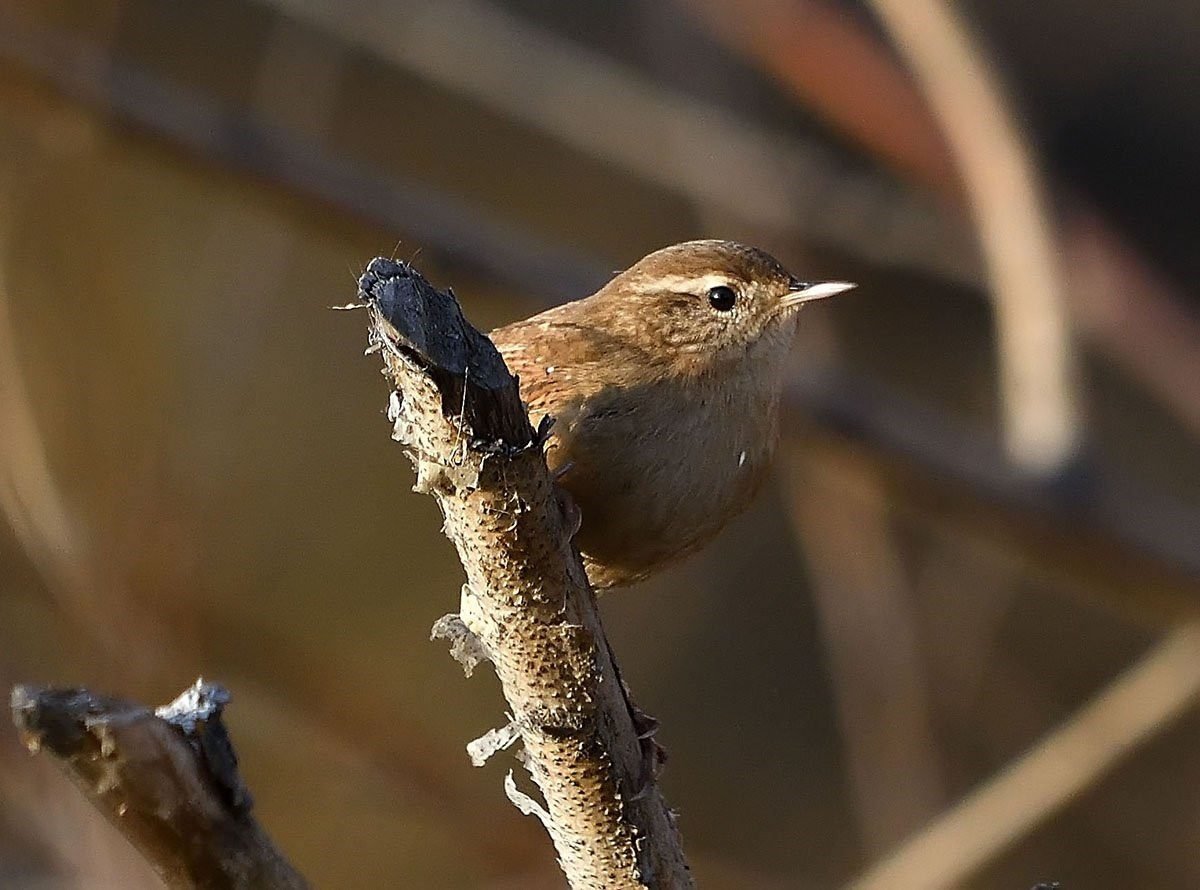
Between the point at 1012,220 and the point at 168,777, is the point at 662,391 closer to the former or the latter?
the point at 168,777

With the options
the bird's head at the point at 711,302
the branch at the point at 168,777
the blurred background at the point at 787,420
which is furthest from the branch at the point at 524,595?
the blurred background at the point at 787,420

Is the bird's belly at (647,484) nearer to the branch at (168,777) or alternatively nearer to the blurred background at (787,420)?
the branch at (168,777)

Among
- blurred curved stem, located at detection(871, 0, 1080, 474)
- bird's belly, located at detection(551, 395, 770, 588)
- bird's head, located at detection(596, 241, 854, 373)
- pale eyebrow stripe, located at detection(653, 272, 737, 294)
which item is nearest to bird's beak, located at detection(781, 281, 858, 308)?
bird's head, located at detection(596, 241, 854, 373)

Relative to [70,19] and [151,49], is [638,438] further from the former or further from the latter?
[151,49]

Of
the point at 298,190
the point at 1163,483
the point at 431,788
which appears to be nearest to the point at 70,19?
the point at 298,190

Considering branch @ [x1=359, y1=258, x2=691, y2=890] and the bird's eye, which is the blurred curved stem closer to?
the bird's eye
